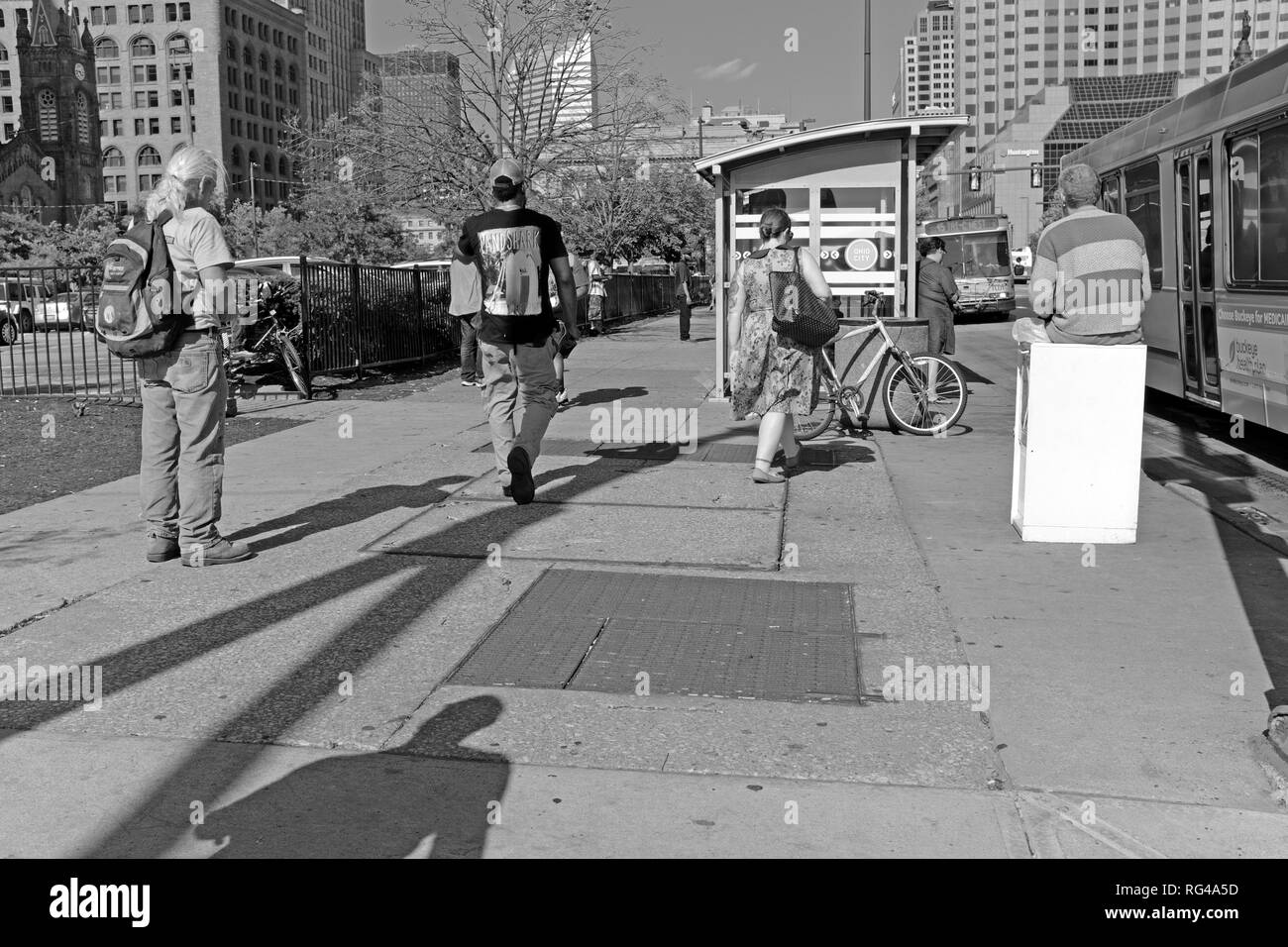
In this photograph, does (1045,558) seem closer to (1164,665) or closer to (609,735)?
(1164,665)

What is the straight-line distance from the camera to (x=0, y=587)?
6.09 meters

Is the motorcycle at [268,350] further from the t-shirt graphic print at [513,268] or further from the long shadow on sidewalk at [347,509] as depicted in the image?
the t-shirt graphic print at [513,268]

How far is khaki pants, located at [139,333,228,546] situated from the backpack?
105 millimetres

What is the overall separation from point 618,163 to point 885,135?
14.6m

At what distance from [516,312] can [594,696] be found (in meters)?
3.79

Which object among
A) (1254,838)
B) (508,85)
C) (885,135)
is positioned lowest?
(1254,838)

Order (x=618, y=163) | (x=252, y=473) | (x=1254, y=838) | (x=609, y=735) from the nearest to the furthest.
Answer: (x=1254, y=838), (x=609, y=735), (x=252, y=473), (x=618, y=163)

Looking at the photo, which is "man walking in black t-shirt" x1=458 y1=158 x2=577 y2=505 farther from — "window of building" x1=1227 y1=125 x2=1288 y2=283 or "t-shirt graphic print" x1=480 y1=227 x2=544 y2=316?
"window of building" x1=1227 y1=125 x2=1288 y2=283

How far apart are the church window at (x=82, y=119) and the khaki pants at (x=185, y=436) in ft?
523

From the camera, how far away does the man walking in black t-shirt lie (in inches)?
312

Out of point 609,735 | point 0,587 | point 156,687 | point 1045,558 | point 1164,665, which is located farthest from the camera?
point 1045,558

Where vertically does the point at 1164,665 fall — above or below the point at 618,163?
below

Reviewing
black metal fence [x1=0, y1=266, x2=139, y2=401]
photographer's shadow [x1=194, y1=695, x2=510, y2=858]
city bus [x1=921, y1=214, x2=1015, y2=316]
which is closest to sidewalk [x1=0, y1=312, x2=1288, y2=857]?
photographer's shadow [x1=194, y1=695, x2=510, y2=858]

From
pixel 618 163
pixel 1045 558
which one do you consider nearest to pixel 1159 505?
pixel 1045 558
